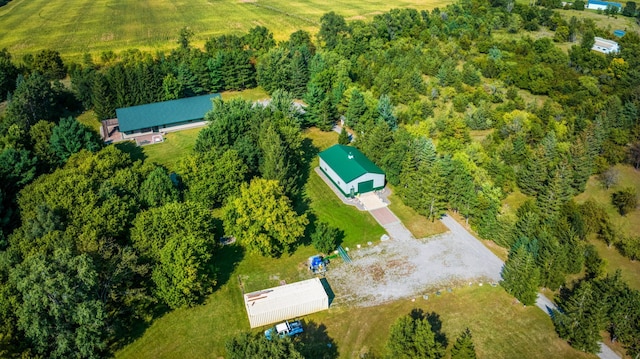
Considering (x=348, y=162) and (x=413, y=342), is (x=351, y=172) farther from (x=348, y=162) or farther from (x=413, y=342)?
(x=413, y=342)

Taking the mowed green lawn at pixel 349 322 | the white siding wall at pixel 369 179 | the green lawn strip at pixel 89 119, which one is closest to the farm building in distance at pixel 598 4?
the white siding wall at pixel 369 179

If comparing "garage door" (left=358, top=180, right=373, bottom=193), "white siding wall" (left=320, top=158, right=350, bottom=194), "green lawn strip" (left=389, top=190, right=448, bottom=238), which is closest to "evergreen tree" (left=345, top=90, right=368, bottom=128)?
"white siding wall" (left=320, top=158, right=350, bottom=194)

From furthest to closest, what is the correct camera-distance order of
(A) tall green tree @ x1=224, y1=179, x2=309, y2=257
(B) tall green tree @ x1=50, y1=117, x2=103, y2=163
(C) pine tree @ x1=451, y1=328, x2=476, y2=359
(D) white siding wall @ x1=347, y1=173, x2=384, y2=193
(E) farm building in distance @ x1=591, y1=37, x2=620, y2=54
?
(E) farm building in distance @ x1=591, y1=37, x2=620, y2=54 → (B) tall green tree @ x1=50, y1=117, x2=103, y2=163 → (D) white siding wall @ x1=347, y1=173, x2=384, y2=193 → (A) tall green tree @ x1=224, y1=179, x2=309, y2=257 → (C) pine tree @ x1=451, y1=328, x2=476, y2=359

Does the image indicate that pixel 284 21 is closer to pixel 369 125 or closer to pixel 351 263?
pixel 369 125

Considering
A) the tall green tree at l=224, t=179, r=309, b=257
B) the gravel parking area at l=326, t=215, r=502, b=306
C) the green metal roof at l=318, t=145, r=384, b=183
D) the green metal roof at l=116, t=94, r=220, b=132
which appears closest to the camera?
the gravel parking area at l=326, t=215, r=502, b=306

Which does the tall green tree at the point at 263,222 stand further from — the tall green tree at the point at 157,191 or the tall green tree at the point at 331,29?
the tall green tree at the point at 331,29

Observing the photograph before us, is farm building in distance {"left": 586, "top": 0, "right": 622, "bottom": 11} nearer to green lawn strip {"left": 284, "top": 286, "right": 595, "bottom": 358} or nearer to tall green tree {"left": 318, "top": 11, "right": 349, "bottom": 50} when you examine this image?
tall green tree {"left": 318, "top": 11, "right": 349, "bottom": 50}

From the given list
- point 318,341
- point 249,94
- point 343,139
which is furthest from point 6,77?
point 318,341
